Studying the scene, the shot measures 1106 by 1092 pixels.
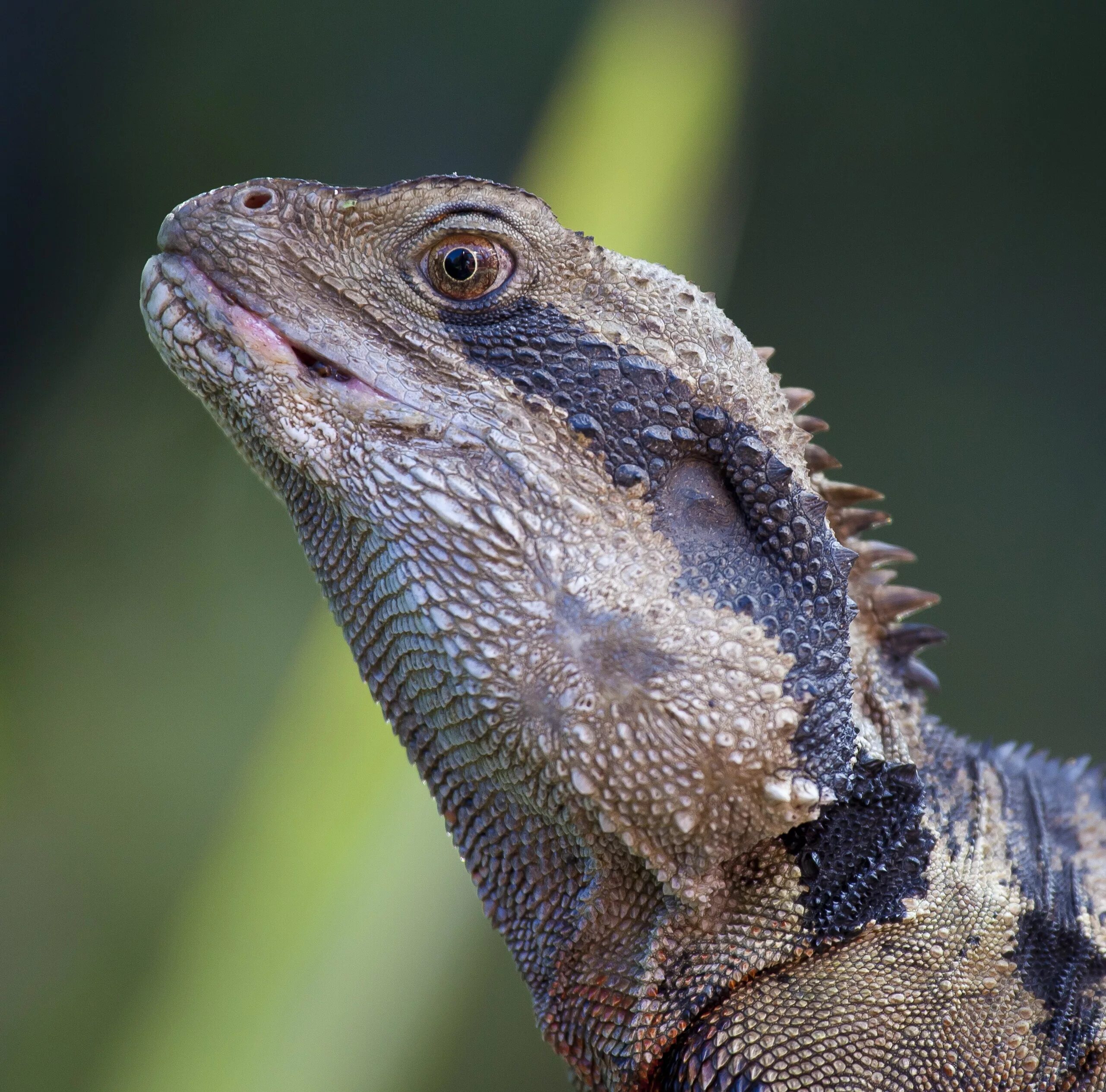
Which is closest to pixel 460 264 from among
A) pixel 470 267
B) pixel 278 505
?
pixel 470 267

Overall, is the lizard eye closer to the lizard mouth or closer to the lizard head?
the lizard head

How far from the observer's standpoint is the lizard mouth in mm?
1504

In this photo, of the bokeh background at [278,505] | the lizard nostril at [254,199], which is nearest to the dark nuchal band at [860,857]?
the lizard nostril at [254,199]

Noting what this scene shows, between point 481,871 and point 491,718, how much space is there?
345mm

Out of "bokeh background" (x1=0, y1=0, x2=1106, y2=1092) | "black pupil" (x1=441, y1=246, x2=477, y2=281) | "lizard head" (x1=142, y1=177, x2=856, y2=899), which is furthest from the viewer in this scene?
"bokeh background" (x1=0, y1=0, x2=1106, y2=1092)

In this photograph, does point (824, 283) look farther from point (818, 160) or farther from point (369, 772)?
point (369, 772)

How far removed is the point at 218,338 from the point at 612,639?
77 cm

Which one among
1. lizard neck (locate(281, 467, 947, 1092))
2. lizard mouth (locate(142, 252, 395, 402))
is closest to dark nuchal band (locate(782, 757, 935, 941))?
lizard neck (locate(281, 467, 947, 1092))

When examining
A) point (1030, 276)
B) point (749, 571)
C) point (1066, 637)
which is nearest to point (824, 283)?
point (1030, 276)

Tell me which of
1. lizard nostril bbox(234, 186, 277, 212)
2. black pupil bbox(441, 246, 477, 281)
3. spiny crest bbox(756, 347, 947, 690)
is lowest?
spiny crest bbox(756, 347, 947, 690)

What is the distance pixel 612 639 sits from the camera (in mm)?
1404

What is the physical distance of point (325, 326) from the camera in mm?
1524

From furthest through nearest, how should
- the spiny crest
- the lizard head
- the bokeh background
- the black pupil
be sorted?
the bokeh background, the spiny crest, the black pupil, the lizard head

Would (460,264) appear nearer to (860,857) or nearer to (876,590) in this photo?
(876,590)
